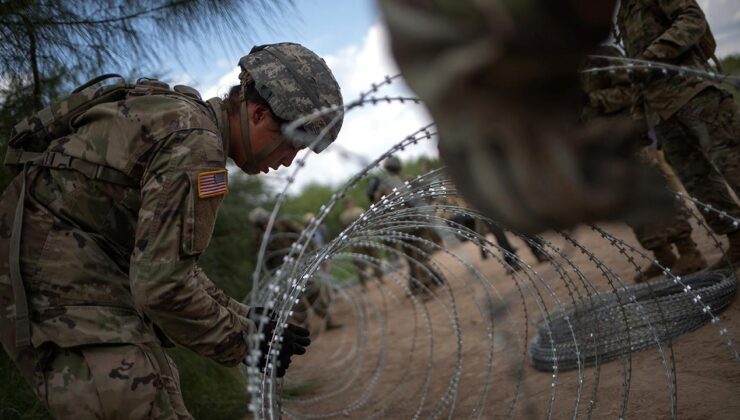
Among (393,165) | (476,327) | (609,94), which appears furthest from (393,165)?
(609,94)

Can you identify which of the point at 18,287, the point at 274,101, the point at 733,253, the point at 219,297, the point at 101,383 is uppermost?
the point at 274,101

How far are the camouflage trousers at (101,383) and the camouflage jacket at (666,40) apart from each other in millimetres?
3743

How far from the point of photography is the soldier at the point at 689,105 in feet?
13.8

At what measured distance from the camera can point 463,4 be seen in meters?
0.94

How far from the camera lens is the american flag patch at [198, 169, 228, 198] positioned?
194 cm

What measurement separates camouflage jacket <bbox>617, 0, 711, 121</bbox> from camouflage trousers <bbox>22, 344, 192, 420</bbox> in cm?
374

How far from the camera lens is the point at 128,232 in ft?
7.29

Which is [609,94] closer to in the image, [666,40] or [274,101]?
[666,40]

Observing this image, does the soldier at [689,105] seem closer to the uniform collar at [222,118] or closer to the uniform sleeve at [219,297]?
the uniform collar at [222,118]

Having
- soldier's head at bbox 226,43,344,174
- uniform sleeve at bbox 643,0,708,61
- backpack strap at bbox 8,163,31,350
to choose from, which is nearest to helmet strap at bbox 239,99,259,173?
soldier's head at bbox 226,43,344,174

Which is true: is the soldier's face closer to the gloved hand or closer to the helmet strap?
the helmet strap

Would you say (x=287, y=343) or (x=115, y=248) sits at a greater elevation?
(x=115, y=248)

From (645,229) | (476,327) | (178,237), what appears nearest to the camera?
(178,237)

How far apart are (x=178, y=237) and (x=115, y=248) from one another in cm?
45
